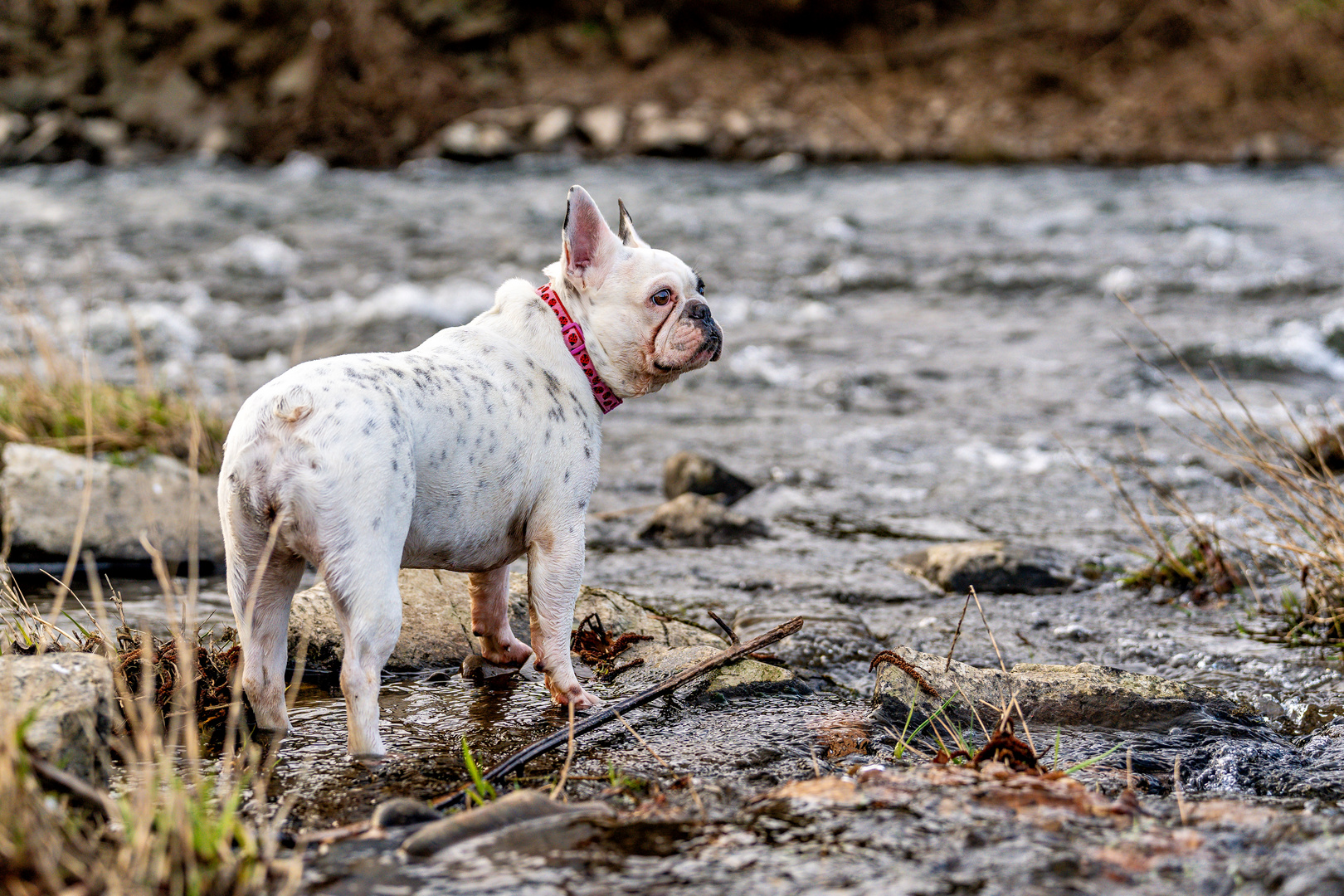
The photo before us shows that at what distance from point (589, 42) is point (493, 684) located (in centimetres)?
2335

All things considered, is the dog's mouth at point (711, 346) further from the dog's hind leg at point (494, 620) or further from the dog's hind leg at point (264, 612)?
the dog's hind leg at point (264, 612)

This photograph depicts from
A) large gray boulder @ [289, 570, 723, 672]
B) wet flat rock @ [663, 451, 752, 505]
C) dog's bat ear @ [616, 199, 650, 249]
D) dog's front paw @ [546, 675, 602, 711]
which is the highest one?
dog's bat ear @ [616, 199, 650, 249]

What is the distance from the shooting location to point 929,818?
290 cm

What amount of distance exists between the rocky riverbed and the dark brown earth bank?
5.15 ft

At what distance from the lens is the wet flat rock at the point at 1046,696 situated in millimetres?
3959

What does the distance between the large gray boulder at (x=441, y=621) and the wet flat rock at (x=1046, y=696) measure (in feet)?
3.26

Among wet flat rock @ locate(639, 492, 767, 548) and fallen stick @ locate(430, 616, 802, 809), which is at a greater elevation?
fallen stick @ locate(430, 616, 802, 809)

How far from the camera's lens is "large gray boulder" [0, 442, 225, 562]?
5.82 meters

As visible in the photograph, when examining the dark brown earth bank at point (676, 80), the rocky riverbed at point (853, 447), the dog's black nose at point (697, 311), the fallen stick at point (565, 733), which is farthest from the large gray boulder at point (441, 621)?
the dark brown earth bank at point (676, 80)

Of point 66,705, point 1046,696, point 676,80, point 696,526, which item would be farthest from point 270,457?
point 676,80

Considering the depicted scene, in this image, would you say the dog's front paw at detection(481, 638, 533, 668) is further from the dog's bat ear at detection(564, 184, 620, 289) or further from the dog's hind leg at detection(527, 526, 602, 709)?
the dog's bat ear at detection(564, 184, 620, 289)

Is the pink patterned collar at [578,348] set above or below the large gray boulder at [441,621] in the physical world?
above

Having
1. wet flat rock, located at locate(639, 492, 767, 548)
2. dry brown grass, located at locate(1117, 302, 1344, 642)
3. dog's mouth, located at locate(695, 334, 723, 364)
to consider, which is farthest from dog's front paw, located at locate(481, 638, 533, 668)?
dry brown grass, located at locate(1117, 302, 1344, 642)

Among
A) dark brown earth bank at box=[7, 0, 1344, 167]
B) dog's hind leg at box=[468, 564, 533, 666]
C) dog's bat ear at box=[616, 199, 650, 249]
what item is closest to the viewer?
dog's hind leg at box=[468, 564, 533, 666]
